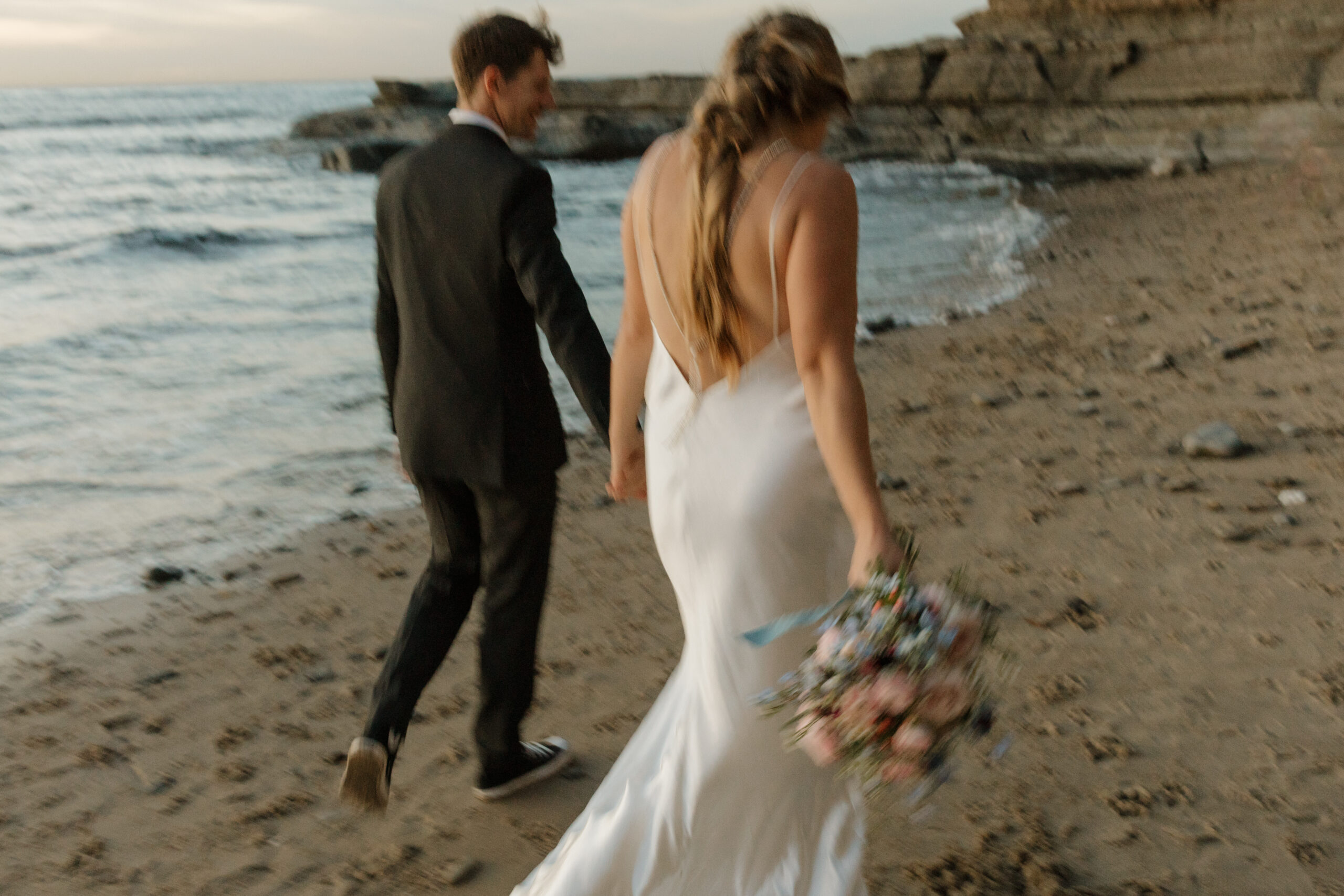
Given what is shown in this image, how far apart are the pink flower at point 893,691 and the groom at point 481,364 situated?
1193 millimetres

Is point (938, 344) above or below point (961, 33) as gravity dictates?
below

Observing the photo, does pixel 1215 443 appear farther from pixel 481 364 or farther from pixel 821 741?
pixel 821 741

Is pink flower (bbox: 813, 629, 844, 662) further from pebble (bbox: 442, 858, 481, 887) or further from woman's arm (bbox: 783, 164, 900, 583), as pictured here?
pebble (bbox: 442, 858, 481, 887)

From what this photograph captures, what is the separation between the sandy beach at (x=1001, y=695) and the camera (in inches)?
112

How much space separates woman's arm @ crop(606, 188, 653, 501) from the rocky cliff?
2167cm

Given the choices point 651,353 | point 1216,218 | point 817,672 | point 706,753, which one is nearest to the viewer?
point 817,672

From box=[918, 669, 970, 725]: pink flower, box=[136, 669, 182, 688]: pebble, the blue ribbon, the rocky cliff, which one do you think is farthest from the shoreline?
the rocky cliff

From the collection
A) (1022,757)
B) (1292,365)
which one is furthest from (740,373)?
(1292,365)

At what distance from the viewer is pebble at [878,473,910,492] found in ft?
18.1

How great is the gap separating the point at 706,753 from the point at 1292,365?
19.7 ft

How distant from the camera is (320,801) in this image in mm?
3221

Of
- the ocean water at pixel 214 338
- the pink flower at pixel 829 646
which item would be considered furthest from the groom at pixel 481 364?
the ocean water at pixel 214 338

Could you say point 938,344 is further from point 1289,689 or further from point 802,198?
point 802,198

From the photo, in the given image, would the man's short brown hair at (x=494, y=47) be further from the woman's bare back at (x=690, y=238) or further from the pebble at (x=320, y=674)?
the pebble at (x=320, y=674)
